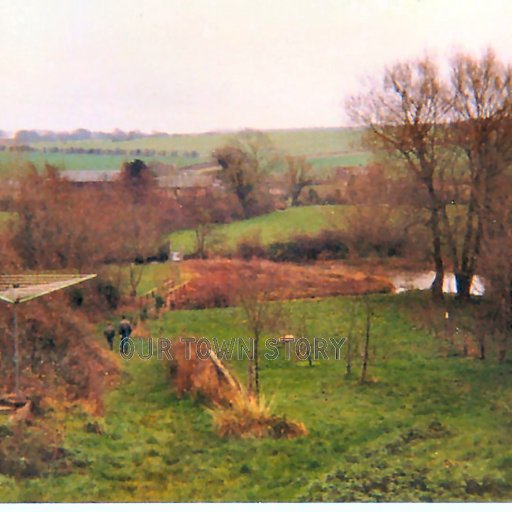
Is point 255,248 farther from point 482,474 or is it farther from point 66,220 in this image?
point 482,474

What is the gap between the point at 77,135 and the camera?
13.7 feet

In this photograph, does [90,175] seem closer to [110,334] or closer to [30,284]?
[30,284]

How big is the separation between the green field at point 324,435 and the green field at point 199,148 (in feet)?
2.16

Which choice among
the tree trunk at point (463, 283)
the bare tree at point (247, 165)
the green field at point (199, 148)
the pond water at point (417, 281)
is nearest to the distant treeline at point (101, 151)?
the green field at point (199, 148)

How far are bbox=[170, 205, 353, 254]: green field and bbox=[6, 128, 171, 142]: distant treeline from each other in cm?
→ 55

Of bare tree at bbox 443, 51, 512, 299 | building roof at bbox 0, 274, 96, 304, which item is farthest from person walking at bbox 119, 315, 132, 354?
bare tree at bbox 443, 51, 512, 299

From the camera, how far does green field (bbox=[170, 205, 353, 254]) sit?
413cm

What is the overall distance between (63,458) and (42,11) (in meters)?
1.98

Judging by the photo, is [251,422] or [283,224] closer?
[251,422]

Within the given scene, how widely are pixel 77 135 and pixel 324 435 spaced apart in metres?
1.76

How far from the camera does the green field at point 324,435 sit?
3936mm

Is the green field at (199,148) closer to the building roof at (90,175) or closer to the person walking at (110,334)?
the building roof at (90,175)

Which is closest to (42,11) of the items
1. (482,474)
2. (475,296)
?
(475,296)

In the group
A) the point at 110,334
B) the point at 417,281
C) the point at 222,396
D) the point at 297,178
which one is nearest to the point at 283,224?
the point at 297,178
